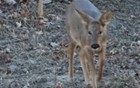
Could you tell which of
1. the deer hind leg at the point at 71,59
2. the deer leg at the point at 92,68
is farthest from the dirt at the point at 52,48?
the deer leg at the point at 92,68

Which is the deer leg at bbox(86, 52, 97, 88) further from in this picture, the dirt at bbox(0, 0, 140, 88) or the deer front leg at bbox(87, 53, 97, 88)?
the dirt at bbox(0, 0, 140, 88)

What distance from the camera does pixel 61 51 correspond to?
Result: 753 centimetres

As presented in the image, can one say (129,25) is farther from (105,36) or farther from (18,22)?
(105,36)

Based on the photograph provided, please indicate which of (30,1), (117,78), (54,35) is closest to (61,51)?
(54,35)

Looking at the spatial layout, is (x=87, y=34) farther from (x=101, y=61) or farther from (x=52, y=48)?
(x=52, y=48)

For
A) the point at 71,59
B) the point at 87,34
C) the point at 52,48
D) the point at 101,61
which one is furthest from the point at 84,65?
the point at 52,48

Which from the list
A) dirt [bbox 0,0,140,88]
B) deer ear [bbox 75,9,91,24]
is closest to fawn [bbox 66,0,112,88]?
deer ear [bbox 75,9,91,24]

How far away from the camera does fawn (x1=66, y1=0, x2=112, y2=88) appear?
593 centimetres

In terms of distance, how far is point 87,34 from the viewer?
608cm

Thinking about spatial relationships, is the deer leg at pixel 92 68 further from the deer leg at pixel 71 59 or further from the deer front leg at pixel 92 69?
the deer leg at pixel 71 59

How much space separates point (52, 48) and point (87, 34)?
173 cm

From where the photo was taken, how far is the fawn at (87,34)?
5.93m

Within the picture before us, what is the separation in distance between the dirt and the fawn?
0.84 ft

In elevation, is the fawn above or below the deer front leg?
above
